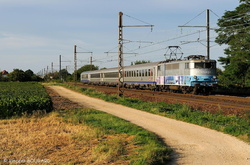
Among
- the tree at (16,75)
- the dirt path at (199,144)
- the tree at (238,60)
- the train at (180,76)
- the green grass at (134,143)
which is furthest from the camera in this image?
the tree at (16,75)

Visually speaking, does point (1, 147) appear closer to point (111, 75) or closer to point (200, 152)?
point (200, 152)

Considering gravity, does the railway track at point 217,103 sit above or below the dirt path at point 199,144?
above

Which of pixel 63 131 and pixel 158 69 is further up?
pixel 158 69

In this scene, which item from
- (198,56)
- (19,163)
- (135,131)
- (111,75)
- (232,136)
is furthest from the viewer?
(111,75)

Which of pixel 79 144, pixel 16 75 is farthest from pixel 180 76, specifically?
pixel 16 75

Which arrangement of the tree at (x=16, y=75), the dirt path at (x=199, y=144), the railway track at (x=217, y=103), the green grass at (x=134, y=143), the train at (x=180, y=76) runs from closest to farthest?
the green grass at (x=134, y=143) → the dirt path at (x=199, y=144) → the railway track at (x=217, y=103) → the train at (x=180, y=76) → the tree at (x=16, y=75)

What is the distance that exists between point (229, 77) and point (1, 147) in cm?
3006

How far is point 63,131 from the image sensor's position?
39.8 ft

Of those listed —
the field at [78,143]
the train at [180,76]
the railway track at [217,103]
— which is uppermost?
the train at [180,76]

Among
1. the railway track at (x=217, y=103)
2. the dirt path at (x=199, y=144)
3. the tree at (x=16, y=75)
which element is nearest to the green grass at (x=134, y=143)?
the dirt path at (x=199, y=144)

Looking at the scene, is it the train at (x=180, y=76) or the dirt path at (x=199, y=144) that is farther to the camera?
the train at (x=180, y=76)

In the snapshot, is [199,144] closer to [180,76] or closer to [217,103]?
[217,103]

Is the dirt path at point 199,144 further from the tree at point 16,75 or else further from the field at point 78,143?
the tree at point 16,75

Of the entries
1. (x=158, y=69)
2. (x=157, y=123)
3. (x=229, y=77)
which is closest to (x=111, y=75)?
(x=158, y=69)
